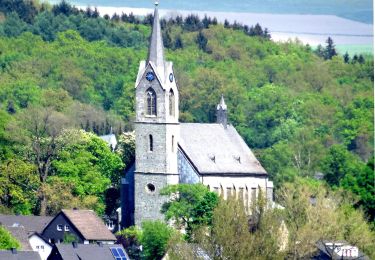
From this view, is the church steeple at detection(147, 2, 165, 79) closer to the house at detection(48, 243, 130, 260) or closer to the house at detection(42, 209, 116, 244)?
the house at detection(42, 209, 116, 244)

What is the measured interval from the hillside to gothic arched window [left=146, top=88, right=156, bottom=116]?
329 cm

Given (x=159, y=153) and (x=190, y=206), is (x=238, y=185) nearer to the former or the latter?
(x=159, y=153)

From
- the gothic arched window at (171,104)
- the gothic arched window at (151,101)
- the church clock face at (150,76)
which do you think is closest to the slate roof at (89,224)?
the gothic arched window at (151,101)

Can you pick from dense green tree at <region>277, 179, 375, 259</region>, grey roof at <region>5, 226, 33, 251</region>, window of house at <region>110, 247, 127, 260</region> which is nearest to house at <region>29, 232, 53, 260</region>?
grey roof at <region>5, 226, 33, 251</region>

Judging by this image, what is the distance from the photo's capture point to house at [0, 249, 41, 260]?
70.3 m

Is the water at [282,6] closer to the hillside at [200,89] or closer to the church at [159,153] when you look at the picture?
the church at [159,153]

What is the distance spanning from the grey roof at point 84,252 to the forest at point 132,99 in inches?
448

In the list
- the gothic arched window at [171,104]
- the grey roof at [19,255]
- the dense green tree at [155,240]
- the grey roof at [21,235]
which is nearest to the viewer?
the grey roof at [19,255]

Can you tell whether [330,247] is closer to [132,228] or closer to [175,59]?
[132,228]

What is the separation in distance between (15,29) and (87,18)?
5.60m

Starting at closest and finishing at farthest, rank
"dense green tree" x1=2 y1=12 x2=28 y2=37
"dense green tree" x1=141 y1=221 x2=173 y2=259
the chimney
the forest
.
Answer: "dense green tree" x1=141 y1=221 x2=173 y2=259 < the forest < the chimney < "dense green tree" x1=2 y1=12 x2=28 y2=37

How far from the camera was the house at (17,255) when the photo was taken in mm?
70312

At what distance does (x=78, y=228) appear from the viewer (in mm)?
79062

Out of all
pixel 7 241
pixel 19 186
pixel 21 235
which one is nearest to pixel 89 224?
pixel 21 235
